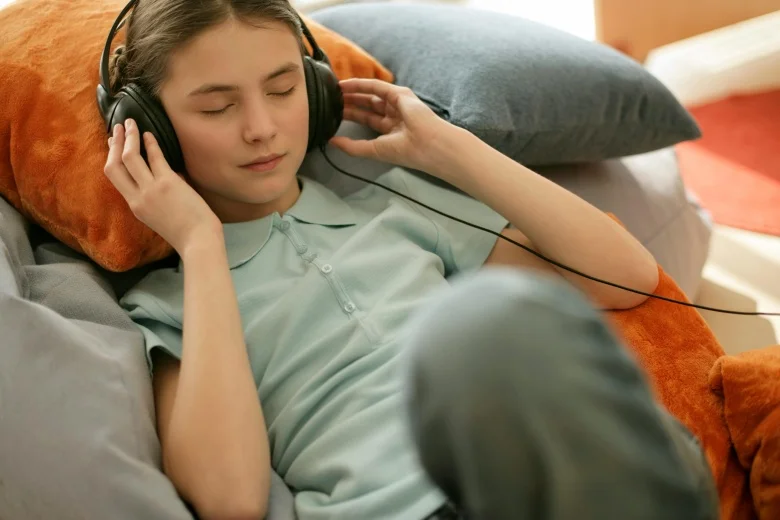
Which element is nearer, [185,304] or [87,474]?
[87,474]

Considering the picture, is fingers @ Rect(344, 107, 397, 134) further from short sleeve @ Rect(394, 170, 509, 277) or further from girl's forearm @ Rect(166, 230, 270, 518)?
girl's forearm @ Rect(166, 230, 270, 518)

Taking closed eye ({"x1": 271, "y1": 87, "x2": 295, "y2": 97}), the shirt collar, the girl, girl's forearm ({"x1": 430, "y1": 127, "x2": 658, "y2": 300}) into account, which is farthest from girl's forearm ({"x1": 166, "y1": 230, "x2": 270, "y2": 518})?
girl's forearm ({"x1": 430, "y1": 127, "x2": 658, "y2": 300})

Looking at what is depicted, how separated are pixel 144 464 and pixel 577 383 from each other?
511 millimetres

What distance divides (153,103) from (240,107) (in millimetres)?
115

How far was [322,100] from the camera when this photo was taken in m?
1.06

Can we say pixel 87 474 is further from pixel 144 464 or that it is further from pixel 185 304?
pixel 185 304

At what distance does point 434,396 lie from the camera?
0.41 metres

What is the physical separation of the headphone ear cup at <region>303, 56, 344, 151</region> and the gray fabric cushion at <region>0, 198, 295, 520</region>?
0.42m

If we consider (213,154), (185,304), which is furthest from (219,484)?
(213,154)

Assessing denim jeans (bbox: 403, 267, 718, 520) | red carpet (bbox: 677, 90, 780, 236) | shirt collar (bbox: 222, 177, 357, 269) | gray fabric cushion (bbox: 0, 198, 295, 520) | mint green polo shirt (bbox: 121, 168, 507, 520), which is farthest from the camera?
red carpet (bbox: 677, 90, 780, 236)

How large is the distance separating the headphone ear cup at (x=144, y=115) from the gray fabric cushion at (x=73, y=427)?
9.0 inches

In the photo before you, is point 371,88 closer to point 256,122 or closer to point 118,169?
point 256,122

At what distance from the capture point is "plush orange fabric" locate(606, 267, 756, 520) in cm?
86

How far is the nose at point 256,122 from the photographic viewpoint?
94cm
